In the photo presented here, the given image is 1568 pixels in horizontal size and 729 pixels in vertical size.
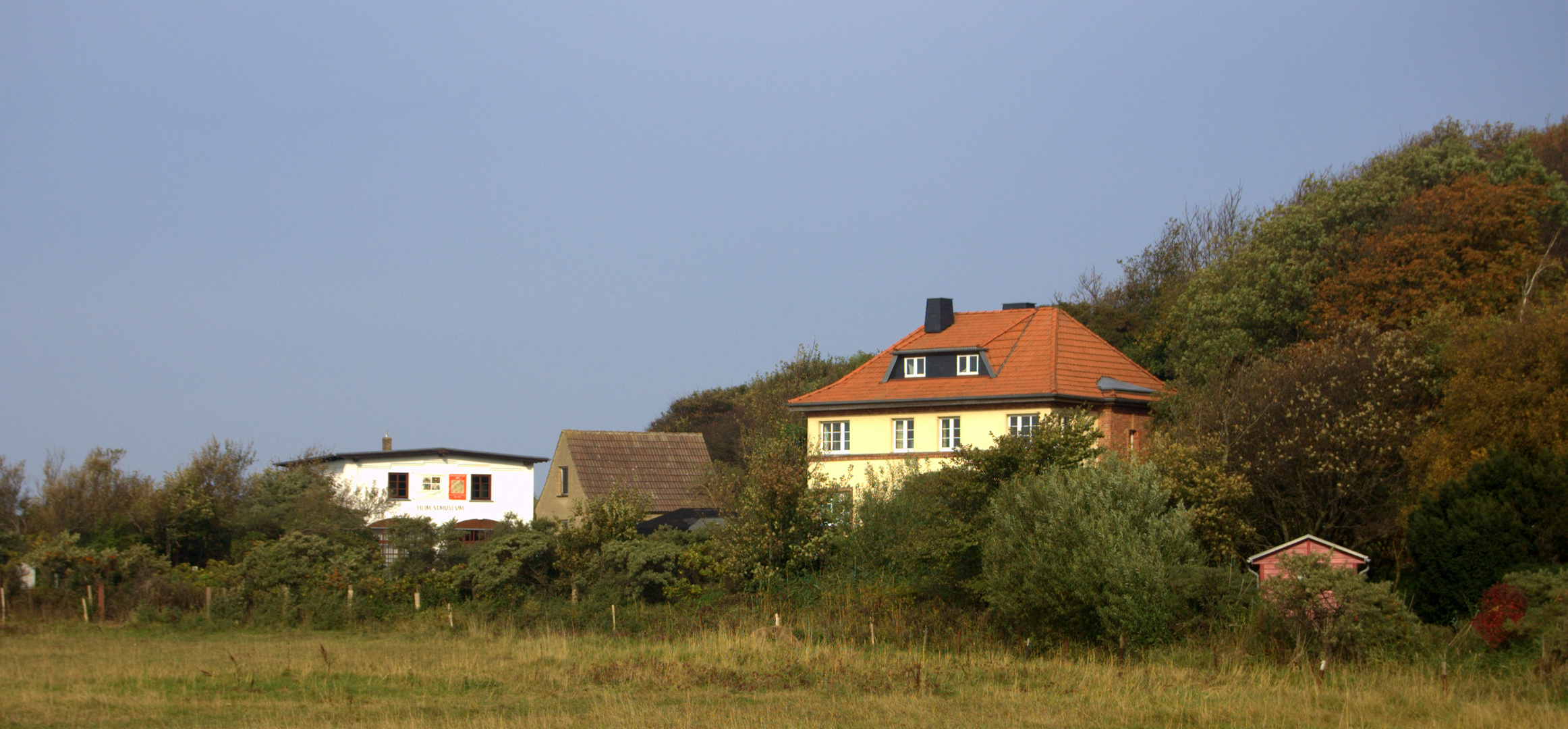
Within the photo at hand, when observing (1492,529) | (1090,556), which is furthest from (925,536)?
(1492,529)

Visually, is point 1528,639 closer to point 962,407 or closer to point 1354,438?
point 1354,438

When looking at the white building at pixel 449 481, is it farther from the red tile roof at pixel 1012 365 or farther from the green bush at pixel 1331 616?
the green bush at pixel 1331 616

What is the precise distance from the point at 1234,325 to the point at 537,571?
19.8 metres

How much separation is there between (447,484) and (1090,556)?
110 ft

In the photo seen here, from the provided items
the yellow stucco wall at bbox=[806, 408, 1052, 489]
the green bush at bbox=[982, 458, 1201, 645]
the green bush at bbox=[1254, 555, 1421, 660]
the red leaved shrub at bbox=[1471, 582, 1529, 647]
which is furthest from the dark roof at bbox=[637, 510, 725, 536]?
the red leaved shrub at bbox=[1471, 582, 1529, 647]

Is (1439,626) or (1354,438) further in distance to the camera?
(1354,438)

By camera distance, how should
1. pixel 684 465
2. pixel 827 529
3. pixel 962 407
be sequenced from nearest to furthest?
pixel 827 529
pixel 962 407
pixel 684 465

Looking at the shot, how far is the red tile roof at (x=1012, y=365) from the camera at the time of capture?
A: 38281mm

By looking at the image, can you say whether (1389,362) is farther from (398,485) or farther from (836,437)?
(398,485)

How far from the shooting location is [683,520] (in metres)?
40.8

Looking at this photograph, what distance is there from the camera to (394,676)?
18609mm

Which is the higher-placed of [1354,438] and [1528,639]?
[1354,438]

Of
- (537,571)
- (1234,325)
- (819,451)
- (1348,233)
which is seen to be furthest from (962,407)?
(537,571)

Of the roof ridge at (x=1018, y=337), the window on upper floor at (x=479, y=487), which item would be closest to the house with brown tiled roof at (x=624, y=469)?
the window on upper floor at (x=479, y=487)
